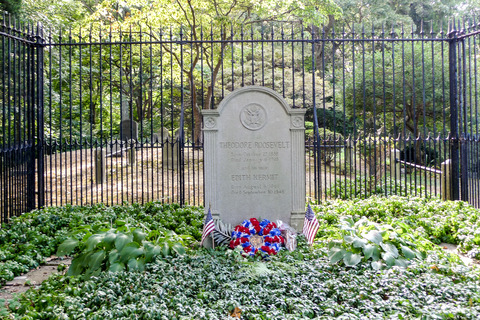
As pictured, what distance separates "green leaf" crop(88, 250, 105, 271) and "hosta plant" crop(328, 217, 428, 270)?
8.20ft

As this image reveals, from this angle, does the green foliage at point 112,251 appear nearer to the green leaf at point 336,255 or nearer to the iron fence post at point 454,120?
the green leaf at point 336,255

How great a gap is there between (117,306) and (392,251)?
9.64 feet

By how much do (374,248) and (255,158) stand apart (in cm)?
227

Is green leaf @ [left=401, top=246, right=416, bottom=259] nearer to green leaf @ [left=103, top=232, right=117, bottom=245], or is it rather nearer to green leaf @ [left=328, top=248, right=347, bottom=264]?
green leaf @ [left=328, top=248, right=347, bottom=264]

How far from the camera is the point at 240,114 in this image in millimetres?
5941

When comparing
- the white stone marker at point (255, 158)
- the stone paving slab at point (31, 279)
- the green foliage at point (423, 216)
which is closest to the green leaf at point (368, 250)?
the green foliage at point (423, 216)

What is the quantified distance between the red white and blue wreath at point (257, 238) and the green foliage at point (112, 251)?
3.40ft

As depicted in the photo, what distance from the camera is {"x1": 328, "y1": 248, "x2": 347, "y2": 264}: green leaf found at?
14.4 feet

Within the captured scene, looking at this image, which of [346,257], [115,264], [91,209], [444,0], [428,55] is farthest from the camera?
[444,0]

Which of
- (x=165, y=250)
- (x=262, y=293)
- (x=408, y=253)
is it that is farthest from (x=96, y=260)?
(x=408, y=253)

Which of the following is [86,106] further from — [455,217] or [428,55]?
[455,217]

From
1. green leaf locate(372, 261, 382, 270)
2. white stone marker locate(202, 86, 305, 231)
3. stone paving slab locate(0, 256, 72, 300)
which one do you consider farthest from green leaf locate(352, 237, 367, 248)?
stone paving slab locate(0, 256, 72, 300)

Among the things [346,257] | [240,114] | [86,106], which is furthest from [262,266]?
[86,106]

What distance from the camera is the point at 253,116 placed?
19.6 ft
